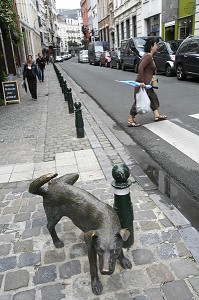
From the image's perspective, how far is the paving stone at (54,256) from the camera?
2860 mm

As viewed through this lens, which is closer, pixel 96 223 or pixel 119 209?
pixel 96 223

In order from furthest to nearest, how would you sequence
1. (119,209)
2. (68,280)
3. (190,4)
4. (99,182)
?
(190,4) < (99,182) < (119,209) < (68,280)

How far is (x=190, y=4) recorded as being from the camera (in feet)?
67.9

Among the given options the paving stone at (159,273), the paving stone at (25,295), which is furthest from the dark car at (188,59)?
the paving stone at (25,295)

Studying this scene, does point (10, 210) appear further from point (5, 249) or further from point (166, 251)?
point (166, 251)

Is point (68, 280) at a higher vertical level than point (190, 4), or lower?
lower

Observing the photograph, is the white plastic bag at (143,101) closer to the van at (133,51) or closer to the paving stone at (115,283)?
the paving stone at (115,283)

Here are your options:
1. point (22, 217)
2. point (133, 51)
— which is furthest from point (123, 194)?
point (133, 51)

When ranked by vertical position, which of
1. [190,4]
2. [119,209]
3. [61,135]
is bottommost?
[61,135]

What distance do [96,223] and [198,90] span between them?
10.5 m

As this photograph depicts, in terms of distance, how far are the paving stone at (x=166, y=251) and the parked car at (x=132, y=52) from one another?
1821 centimetres

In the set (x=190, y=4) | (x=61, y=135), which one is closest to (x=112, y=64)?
(x=190, y=4)

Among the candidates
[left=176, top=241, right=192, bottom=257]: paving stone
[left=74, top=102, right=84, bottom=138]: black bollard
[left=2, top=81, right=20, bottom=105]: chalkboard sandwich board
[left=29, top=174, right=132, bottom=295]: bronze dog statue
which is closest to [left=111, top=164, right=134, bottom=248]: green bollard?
[left=29, top=174, right=132, bottom=295]: bronze dog statue

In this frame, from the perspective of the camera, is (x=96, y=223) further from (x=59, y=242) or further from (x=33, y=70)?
(x=33, y=70)
